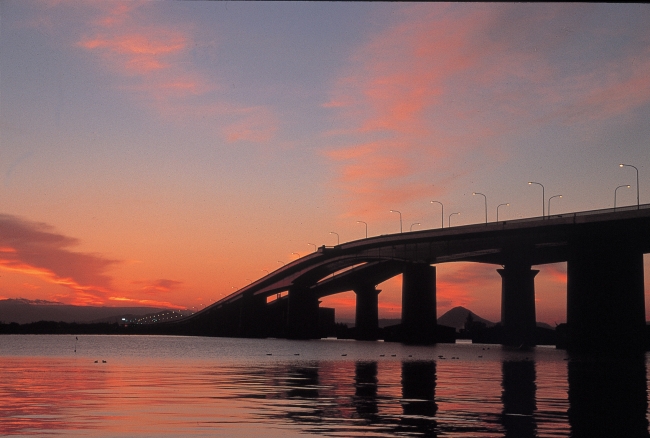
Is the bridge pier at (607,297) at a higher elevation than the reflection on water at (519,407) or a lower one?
higher

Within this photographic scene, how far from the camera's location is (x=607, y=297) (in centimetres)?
10425

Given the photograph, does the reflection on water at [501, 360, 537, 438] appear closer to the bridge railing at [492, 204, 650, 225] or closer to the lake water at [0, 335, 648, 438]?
the lake water at [0, 335, 648, 438]

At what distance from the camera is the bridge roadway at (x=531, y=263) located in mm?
103438

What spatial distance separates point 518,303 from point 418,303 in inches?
761

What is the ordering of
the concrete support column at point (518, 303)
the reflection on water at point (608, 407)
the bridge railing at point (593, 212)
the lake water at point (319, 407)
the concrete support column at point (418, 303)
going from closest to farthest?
A: the lake water at point (319, 407), the reflection on water at point (608, 407), the bridge railing at point (593, 212), the concrete support column at point (518, 303), the concrete support column at point (418, 303)

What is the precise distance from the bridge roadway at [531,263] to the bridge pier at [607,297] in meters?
0.12

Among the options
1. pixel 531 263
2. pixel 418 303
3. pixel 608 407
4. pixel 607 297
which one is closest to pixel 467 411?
pixel 608 407

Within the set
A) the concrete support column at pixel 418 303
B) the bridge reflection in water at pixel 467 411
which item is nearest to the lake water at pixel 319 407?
the bridge reflection in water at pixel 467 411

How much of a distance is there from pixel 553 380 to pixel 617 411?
2191 cm

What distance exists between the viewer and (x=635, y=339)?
102 meters

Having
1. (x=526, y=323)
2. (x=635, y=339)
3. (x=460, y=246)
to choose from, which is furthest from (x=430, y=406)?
(x=526, y=323)

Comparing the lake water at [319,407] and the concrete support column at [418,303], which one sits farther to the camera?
the concrete support column at [418,303]

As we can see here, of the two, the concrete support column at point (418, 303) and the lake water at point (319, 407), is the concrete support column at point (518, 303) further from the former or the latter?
the lake water at point (319, 407)

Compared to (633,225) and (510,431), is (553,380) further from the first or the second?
(633,225)
